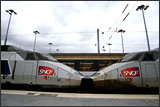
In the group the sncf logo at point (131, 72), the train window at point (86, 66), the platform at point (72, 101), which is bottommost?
the platform at point (72, 101)

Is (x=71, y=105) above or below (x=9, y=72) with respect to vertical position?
below

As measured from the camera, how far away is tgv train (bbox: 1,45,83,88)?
6.06 metres

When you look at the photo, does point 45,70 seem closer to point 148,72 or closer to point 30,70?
point 30,70

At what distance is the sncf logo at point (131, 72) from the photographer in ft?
19.0

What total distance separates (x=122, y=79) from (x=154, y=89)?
2030mm

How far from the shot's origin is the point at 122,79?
5820mm

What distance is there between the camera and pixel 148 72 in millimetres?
5758

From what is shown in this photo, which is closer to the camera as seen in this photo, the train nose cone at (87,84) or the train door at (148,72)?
the train door at (148,72)

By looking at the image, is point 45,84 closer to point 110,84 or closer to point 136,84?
point 110,84

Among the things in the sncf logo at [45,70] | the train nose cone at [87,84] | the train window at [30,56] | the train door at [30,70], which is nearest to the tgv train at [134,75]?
the train nose cone at [87,84]

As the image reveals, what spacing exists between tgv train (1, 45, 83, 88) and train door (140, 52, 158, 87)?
14.0 feet

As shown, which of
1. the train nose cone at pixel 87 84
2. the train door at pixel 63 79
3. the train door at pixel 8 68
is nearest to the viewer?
the train door at pixel 63 79

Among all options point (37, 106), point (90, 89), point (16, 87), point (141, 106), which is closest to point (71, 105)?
point (37, 106)

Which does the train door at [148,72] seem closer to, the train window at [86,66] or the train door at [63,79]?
the train door at [63,79]
